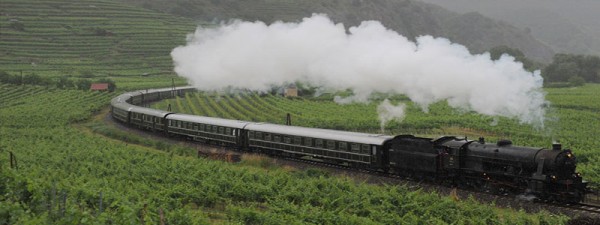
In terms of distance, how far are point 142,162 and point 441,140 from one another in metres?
19.3

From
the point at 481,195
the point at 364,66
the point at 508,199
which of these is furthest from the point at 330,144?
the point at 508,199

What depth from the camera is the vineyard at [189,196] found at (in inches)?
906

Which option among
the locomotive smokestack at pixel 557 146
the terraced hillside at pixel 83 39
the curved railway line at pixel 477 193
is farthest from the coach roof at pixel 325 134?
the terraced hillside at pixel 83 39

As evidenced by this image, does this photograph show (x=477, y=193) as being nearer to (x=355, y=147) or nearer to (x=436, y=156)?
(x=436, y=156)

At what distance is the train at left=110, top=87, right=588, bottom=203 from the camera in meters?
27.9

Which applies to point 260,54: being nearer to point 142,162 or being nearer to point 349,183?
point 142,162

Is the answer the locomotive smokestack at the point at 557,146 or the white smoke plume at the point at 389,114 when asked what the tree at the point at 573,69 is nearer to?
the white smoke plume at the point at 389,114

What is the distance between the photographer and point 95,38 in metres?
167

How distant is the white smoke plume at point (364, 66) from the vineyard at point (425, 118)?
6.96 meters

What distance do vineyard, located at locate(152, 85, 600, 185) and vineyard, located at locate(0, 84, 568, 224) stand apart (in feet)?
66.5

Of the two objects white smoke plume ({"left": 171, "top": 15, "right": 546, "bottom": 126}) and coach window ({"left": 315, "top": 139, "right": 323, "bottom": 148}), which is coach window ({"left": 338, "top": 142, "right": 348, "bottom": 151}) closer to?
coach window ({"left": 315, "top": 139, "right": 323, "bottom": 148})

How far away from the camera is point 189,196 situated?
29.6 m

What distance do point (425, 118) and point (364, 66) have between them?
97.8 feet

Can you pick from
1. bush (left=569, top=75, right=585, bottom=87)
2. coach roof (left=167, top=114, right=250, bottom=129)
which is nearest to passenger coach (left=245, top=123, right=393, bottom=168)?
coach roof (left=167, top=114, right=250, bottom=129)
